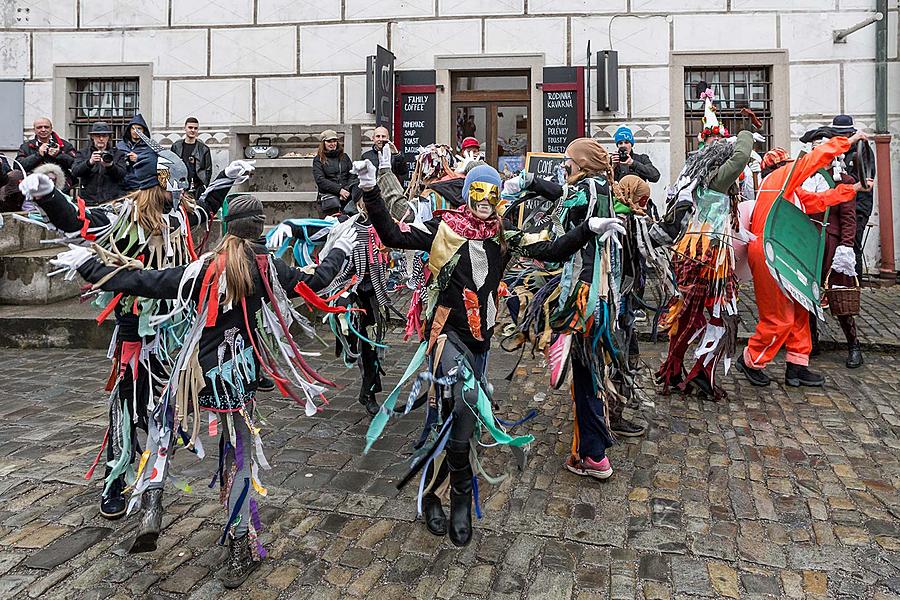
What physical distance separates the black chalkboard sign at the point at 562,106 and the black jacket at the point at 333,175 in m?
4.63

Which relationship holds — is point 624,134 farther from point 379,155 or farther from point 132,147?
point 132,147

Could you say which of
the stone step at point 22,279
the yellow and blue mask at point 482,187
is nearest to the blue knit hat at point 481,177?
the yellow and blue mask at point 482,187

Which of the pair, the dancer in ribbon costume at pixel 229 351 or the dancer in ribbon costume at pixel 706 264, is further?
the dancer in ribbon costume at pixel 706 264

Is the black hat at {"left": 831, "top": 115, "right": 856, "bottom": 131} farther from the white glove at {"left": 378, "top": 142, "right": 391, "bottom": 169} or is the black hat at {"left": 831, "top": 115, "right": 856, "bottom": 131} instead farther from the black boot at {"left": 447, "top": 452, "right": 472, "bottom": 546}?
the black boot at {"left": 447, "top": 452, "right": 472, "bottom": 546}

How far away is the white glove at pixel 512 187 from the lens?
4223 mm

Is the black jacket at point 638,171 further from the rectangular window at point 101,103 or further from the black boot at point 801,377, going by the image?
the rectangular window at point 101,103

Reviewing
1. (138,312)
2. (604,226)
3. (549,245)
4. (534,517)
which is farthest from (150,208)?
(534,517)

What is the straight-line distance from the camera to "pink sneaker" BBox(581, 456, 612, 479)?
4363mm

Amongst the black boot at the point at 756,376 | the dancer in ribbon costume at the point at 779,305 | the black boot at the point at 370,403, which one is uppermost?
the dancer in ribbon costume at the point at 779,305

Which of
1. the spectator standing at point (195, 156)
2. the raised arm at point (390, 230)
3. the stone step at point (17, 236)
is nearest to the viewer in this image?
the raised arm at point (390, 230)

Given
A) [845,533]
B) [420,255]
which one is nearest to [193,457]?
[420,255]

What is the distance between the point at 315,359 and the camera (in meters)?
7.61

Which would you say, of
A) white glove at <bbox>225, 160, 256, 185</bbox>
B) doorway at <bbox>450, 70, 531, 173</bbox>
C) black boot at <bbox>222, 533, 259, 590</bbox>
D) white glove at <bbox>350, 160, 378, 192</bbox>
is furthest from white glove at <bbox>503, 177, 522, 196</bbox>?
doorway at <bbox>450, 70, 531, 173</bbox>

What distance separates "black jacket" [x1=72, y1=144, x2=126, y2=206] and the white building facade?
355 centimetres
